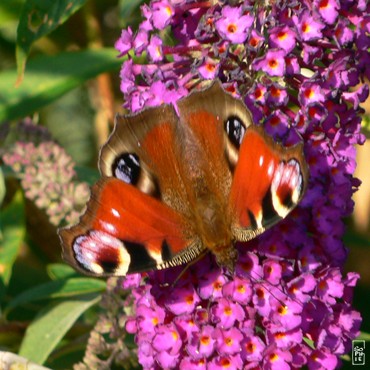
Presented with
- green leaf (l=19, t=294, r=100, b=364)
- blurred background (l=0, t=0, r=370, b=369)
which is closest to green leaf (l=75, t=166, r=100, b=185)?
blurred background (l=0, t=0, r=370, b=369)

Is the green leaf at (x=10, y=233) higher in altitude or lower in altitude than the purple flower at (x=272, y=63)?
lower

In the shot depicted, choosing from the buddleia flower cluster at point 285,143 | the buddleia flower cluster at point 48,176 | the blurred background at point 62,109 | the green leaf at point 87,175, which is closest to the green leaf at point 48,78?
the blurred background at point 62,109

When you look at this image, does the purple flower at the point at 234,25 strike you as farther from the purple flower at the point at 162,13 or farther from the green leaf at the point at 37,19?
the green leaf at the point at 37,19

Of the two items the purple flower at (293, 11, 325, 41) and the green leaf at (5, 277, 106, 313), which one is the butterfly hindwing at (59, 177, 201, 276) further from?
the green leaf at (5, 277, 106, 313)

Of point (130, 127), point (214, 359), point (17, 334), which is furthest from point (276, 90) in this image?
point (17, 334)

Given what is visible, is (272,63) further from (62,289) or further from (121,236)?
(62,289)

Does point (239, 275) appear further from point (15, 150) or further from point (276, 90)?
point (15, 150)

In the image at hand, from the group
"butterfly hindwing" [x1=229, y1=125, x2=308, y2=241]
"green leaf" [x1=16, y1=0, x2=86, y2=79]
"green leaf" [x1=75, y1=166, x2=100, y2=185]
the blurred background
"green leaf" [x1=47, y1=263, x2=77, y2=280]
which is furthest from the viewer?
"green leaf" [x1=75, y1=166, x2=100, y2=185]

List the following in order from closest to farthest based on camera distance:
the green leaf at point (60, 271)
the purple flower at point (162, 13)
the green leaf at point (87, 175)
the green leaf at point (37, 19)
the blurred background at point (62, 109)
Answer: the purple flower at point (162, 13) < the green leaf at point (37, 19) < the blurred background at point (62, 109) < the green leaf at point (60, 271) < the green leaf at point (87, 175)
